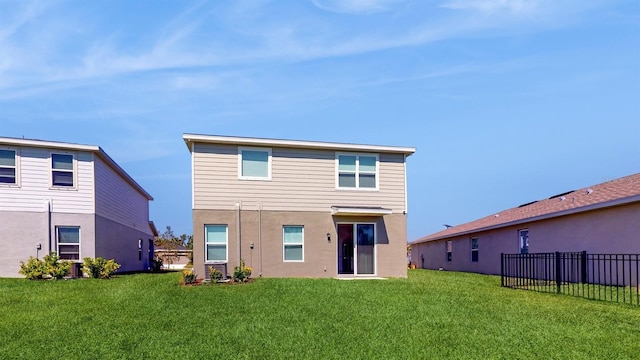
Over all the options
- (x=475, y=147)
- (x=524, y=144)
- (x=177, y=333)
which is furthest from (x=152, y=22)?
(x=524, y=144)

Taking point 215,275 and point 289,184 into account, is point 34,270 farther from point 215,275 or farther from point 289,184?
point 289,184

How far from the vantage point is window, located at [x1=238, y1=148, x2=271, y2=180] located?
1630 cm

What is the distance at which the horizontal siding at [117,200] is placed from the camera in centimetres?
1912

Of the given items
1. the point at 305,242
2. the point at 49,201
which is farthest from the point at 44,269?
the point at 305,242

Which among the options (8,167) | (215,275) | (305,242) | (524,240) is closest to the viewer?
(215,275)

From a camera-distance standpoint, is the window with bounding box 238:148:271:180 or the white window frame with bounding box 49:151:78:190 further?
the white window frame with bounding box 49:151:78:190

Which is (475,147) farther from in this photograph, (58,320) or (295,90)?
(58,320)

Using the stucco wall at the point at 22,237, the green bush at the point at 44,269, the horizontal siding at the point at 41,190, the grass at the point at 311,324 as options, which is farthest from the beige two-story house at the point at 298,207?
the stucco wall at the point at 22,237

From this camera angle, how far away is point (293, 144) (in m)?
16.5

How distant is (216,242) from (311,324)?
8236 millimetres

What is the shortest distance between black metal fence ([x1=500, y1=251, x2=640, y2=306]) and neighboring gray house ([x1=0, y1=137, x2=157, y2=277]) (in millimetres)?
15441

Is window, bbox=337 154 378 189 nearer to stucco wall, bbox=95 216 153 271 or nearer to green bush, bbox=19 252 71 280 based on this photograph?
stucco wall, bbox=95 216 153 271

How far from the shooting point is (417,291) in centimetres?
1235

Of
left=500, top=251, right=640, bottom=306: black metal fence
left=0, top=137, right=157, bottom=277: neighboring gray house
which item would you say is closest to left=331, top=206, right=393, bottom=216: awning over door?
left=500, top=251, right=640, bottom=306: black metal fence
